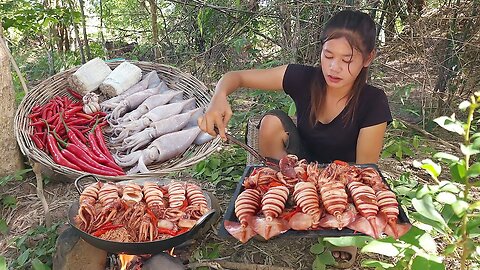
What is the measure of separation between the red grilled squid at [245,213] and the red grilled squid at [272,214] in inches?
1.2

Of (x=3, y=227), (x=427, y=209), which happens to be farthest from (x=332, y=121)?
(x=3, y=227)

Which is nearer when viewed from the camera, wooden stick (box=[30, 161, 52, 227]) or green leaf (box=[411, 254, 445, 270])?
green leaf (box=[411, 254, 445, 270])

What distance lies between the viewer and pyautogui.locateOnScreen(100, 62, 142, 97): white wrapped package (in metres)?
4.03

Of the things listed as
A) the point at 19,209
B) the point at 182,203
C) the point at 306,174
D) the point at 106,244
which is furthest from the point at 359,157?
the point at 19,209

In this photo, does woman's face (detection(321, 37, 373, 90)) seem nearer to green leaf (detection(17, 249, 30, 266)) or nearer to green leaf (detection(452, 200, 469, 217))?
green leaf (detection(452, 200, 469, 217))

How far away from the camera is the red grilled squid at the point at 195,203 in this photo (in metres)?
2.28

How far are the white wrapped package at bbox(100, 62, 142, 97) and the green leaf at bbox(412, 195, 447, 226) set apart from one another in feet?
10.5

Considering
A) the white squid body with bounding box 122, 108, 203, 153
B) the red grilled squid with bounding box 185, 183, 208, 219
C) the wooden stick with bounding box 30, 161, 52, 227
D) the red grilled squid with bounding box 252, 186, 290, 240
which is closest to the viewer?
the red grilled squid with bounding box 252, 186, 290, 240

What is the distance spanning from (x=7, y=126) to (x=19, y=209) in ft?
2.08

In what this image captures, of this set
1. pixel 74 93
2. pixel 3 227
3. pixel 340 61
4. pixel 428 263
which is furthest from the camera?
pixel 74 93

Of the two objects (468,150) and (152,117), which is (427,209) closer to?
(468,150)

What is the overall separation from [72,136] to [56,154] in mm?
297

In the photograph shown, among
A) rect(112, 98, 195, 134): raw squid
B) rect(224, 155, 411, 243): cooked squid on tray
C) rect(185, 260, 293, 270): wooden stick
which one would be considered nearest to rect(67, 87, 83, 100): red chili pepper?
rect(112, 98, 195, 134): raw squid

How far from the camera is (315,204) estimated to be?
1.92m
